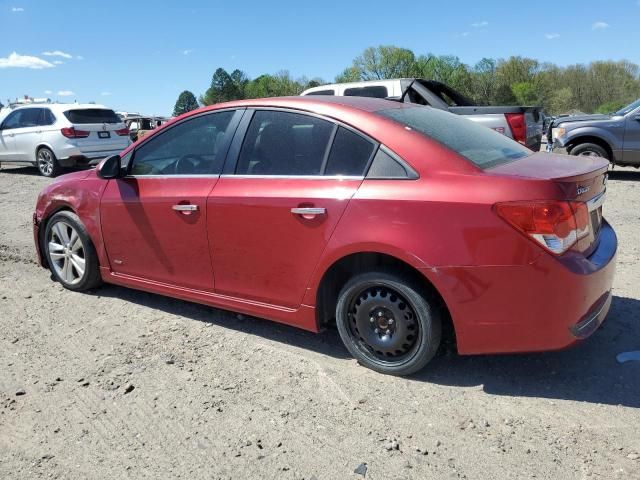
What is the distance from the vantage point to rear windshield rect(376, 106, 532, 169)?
10.6 feet

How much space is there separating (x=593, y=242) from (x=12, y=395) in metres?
3.47

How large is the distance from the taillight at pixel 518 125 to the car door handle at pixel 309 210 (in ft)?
20.4

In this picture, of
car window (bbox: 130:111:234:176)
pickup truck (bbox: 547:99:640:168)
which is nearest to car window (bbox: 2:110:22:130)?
car window (bbox: 130:111:234:176)

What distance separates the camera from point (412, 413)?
9.61ft

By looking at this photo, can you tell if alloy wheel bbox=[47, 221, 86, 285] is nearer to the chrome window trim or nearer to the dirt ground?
the dirt ground

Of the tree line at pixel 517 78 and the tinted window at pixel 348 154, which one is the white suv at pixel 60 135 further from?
the tree line at pixel 517 78

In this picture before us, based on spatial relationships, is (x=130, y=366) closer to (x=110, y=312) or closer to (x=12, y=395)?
(x=12, y=395)

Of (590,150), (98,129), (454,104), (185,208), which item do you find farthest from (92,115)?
(590,150)

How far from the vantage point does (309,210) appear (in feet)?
10.8

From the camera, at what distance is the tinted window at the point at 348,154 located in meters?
3.25

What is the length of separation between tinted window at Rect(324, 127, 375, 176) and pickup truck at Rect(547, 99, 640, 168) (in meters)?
8.86

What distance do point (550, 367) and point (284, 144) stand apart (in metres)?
2.14

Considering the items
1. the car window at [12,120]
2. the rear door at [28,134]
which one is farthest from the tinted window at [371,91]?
the car window at [12,120]

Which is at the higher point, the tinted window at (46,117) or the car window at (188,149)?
the tinted window at (46,117)
